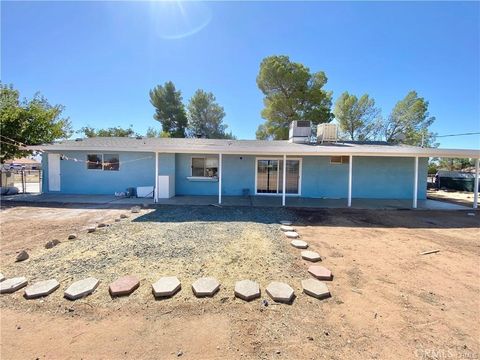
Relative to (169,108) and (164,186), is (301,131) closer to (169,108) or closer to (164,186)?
(164,186)

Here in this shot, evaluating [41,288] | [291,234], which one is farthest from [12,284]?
[291,234]

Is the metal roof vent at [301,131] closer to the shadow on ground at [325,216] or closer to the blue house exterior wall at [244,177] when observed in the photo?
the blue house exterior wall at [244,177]

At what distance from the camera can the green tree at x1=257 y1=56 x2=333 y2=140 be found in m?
17.8

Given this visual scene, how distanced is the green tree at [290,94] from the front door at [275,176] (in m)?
7.73

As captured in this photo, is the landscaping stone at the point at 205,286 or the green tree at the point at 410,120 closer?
the landscaping stone at the point at 205,286

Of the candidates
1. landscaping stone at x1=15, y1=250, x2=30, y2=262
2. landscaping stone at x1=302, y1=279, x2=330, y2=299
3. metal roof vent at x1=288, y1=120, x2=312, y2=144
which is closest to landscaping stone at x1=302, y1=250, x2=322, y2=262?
landscaping stone at x1=302, y1=279, x2=330, y2=299

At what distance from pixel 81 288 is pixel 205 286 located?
1540 mm

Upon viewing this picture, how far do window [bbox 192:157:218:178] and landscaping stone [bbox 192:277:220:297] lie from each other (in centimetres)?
800

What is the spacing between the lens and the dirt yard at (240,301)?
210 centimetres

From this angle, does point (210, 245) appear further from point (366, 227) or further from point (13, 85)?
point (13, 85)

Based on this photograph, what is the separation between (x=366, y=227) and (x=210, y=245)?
171 inches

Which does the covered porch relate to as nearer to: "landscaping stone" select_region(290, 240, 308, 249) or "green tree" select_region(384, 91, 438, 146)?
"landscaping stone" select_region(290, 240, 308, 249)

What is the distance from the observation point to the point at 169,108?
23.7 metres

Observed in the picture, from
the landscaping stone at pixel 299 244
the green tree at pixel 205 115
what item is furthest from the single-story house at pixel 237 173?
the green tree at pixel 205 115
